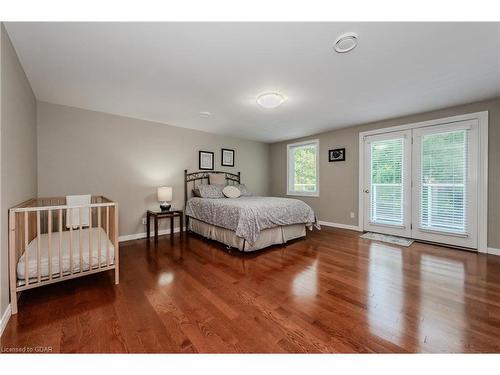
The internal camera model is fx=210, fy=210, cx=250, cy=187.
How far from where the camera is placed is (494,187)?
9.62 ft

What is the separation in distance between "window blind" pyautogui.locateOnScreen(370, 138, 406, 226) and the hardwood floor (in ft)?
3.73

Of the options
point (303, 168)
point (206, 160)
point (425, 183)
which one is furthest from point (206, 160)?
point (425, 183)

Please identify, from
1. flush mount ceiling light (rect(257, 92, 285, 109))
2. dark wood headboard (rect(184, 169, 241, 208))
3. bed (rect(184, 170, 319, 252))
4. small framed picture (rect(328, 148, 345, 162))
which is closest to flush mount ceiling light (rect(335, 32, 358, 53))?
flush mount ceiling light (rect(257, 92, 285, 109))

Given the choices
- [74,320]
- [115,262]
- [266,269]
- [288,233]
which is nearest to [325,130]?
[288,233]

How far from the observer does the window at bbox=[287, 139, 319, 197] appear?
5109 mm

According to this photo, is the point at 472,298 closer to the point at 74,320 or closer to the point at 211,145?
the point at 74,320

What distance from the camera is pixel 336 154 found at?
4.62 m

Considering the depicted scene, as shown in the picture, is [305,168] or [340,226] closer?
[340,226]

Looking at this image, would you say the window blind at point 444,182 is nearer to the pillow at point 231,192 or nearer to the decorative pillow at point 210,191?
the pillow at point 231,192

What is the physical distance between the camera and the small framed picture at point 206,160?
464 centimetres

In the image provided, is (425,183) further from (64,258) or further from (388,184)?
(64,258)

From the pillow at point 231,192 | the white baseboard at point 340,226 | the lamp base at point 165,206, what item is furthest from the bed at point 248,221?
the white baseboard at point 340,226

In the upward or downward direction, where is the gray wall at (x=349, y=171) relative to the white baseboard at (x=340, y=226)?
upward

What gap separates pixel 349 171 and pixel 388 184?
30.3 inches
